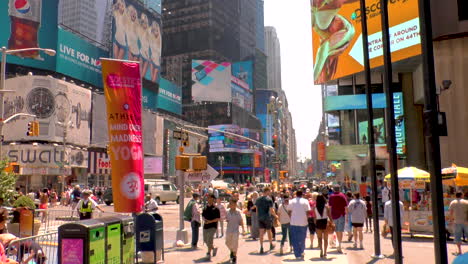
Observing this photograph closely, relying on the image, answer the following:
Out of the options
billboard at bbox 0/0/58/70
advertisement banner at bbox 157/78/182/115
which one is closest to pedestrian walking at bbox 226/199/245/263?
billboard at bbox 0/0/58/70

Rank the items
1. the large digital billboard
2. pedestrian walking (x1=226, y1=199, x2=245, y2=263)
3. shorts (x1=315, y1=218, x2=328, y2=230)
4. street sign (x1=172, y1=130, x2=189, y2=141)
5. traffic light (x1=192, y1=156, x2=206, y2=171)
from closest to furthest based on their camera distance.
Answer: pedestrian walking (x1=226, y1=199, x2=245, y2=263) < shorts (x1=315, y1=218, x2=328, y2=230) < traffic light (x1=192, y1=156, x2=206, y2=171) < street sign (x1=172, y1=130, x2=189, y2=141) < the large digital billboard

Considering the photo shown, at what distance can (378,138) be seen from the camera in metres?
47.9

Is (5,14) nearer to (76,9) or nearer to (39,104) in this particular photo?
(39,104)

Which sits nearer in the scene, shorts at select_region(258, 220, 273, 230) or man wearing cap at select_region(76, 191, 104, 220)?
shorts at select_region(258, 220, 273, 230)

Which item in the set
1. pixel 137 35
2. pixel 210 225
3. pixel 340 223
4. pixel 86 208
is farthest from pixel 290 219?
pixel 137 35

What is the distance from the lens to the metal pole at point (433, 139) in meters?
7.52

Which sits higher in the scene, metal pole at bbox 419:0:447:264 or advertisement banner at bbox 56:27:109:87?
advertisement banner at bbox 56:27:109:87

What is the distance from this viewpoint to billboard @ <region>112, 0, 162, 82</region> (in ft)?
271

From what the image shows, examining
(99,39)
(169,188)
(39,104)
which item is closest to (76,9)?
(99,39)

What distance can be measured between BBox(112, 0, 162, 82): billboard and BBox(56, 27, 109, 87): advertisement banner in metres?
4.68

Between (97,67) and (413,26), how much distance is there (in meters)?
54.4

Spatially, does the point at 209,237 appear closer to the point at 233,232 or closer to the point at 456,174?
the point at 233,232

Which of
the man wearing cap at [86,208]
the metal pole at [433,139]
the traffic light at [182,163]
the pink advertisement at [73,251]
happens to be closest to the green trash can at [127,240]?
the pink advertisement at [73,251]

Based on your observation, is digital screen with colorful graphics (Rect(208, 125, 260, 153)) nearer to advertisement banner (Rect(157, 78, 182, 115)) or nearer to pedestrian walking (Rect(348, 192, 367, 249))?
advertisement banner (Rect(157, 78, 182, 115))
